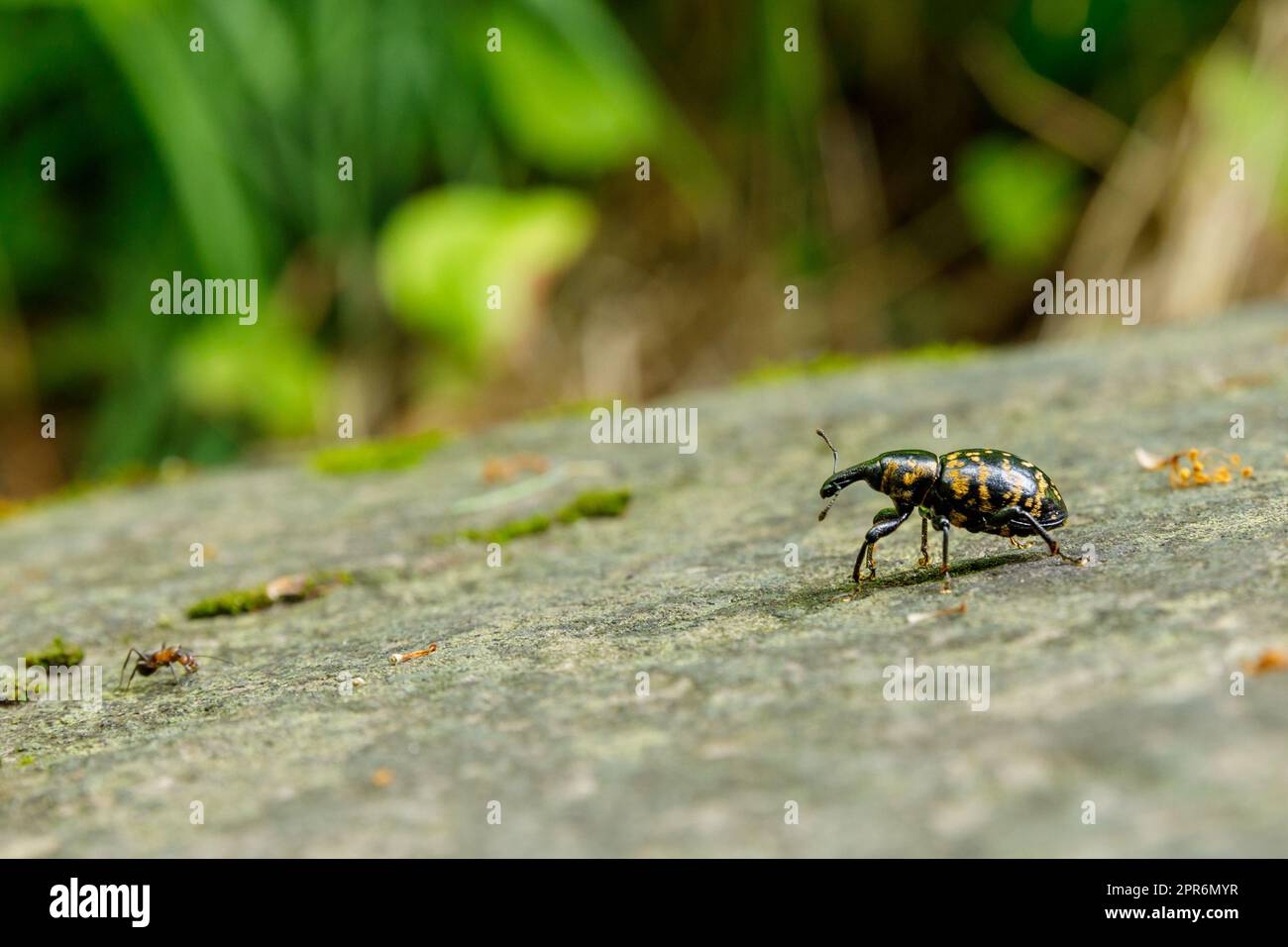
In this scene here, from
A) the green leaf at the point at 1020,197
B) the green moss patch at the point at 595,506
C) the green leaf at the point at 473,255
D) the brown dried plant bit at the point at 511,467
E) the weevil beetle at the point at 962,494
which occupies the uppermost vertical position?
the green leaf at the point at 1020,197

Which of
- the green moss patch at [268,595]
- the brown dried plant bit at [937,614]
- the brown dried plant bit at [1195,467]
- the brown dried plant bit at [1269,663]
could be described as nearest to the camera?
the brown dried plant bit at [1269,663]

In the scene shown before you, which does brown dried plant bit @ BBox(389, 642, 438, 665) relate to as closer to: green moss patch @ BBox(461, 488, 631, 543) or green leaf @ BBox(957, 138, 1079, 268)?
green moss patch @ BBox(461, 488, 631, 543)

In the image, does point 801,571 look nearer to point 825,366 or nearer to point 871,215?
point 825,366

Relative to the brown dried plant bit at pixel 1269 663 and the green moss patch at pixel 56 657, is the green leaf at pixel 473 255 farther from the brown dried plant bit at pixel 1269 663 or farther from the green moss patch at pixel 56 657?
the brown dried plant bit at pixel 1269 663

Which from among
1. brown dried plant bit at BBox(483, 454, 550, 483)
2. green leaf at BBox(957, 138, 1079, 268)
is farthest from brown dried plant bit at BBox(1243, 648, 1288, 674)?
green leaf at BBox(957, 138, 1079, 268)

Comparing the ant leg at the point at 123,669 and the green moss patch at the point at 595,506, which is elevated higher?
the green moss patch at the point at 595,506

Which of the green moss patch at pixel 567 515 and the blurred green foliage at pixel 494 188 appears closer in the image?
the green moss patch at pixel 567 515

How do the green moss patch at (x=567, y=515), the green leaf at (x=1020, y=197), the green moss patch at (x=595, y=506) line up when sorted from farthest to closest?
the green leaf at (x=1020, y=197)
the green moss patch at (x=595, y=506)
the green moss patch at (x=567, y=515)

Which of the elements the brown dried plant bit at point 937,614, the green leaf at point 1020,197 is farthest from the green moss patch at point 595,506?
the green leaf at point 1020,197
